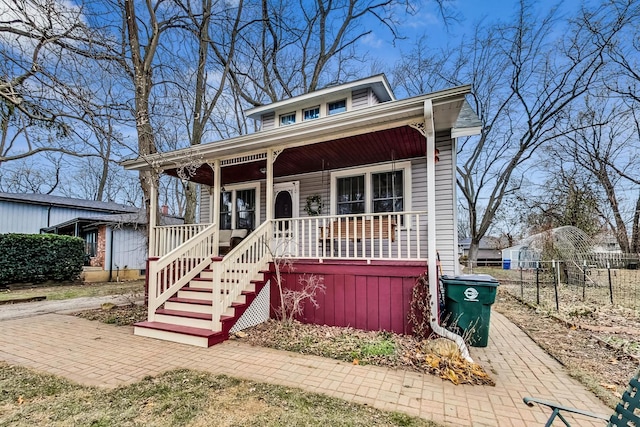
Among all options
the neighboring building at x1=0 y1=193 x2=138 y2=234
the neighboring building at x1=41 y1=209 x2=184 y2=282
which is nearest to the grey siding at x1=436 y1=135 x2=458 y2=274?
the neighboring building at x1=41 y1=209 x2=184 y2=282

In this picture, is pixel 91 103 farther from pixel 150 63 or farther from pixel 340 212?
pixel 150 63

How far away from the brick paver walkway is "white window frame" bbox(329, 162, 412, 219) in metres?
3.19

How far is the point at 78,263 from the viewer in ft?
44.7

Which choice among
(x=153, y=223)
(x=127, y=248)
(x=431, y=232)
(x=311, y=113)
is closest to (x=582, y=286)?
(x=431, y=232)

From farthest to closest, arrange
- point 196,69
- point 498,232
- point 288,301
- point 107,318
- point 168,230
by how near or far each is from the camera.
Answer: point 498,232, point 196,69, point 168,230, point 107,318, point 288,301

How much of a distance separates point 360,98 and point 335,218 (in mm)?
4553

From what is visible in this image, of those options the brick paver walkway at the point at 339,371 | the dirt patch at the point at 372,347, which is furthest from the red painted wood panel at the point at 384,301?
the brick paver walkway at the point at 339,371

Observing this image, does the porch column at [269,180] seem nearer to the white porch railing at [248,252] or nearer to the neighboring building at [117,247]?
the white porch railing at [248,252]

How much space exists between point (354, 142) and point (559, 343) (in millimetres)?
4775

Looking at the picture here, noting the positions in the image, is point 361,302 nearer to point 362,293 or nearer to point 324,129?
point 362,293

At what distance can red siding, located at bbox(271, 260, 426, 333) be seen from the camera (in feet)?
16.8

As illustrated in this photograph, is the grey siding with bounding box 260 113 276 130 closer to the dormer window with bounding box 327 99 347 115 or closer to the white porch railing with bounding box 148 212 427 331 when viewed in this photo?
the dormer window with bounding box 327 99 347 115

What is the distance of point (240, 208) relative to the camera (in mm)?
9438

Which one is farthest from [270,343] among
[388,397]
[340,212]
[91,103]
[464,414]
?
[91,103]
